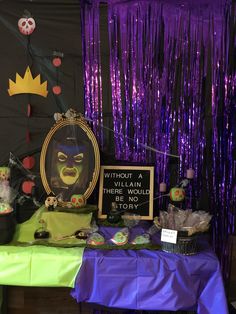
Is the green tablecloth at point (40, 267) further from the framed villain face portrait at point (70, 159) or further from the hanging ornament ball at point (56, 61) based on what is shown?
the hanging ornament ball at point (56, 61)

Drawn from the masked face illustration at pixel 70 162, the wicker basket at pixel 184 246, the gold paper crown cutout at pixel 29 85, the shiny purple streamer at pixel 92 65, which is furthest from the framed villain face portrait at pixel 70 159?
the wicker basket at pixel 184 246

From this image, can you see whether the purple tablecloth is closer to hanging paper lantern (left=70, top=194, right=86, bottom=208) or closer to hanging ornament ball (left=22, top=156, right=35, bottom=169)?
hanging paper lantern (left=70, top=194, right=86, bottom=208)

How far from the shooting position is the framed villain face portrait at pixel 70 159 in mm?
2002

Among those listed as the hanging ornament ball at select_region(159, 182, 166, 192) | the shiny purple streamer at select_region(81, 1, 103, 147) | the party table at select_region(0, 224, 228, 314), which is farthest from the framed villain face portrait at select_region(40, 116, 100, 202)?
the party table at select_region(0, 224, 228, 314)

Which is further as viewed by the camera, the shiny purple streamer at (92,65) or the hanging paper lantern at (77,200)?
the shiny purple streamer at (92,65)

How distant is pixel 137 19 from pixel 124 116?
21.3 inches

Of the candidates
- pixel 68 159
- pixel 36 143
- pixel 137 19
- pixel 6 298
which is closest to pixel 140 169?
pixel 68 159

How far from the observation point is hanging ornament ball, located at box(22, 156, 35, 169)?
7.01ft

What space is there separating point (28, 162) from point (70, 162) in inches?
11.2

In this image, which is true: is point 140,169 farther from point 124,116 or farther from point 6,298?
point 6,298

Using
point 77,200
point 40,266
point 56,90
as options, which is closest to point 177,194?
point 77,200

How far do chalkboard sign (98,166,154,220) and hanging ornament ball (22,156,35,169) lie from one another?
415mm

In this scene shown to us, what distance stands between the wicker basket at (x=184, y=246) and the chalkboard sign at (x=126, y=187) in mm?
459

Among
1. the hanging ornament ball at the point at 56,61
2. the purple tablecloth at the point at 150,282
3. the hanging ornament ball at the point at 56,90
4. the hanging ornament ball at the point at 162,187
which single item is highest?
the hanging ornament ball at the point at 56,61
